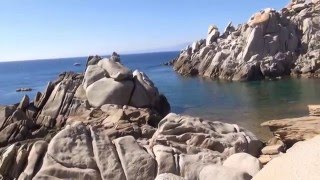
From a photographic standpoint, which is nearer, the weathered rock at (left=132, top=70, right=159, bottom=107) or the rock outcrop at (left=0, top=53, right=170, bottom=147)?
the rock outcrop at (left=0, top=53, right=170, bottom=147)

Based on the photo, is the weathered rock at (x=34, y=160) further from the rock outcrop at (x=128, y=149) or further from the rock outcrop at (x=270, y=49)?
the rock outcrop at (x=270, y=49)

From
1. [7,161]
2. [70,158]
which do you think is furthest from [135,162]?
[7,161]

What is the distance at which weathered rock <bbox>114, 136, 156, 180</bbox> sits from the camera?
15094 millimetres

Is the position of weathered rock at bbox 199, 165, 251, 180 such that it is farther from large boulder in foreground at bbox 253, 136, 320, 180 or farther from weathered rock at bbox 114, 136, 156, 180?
large boulder in foreground at bbox 253, 136, 320, 180

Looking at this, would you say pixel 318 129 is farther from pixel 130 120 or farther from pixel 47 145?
pixel 130 120

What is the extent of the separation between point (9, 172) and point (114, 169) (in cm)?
485

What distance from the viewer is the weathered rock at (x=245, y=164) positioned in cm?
1280

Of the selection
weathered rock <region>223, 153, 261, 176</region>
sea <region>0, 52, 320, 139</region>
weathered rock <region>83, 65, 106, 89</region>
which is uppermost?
weathered rock <region>83, 65, 106, 89</region>

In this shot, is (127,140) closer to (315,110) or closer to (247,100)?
(315,110)

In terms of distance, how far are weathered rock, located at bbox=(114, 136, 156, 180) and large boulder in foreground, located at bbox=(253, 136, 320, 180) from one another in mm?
10903

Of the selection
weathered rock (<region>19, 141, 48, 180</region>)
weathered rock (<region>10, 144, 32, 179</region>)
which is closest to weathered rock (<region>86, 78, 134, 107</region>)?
weathered rock (<region>10, 144, 32, 179</region>)

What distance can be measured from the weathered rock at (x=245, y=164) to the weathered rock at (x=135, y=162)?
305 centimetres

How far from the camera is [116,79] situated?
35500 millimetres

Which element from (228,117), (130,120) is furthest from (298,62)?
(130,120)
